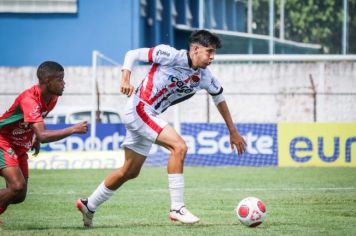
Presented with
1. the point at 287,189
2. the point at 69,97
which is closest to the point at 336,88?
the point at 69,97

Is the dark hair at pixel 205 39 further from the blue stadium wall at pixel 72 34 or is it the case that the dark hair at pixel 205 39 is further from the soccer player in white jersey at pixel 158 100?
the blue stadium wall at pixel 72 34

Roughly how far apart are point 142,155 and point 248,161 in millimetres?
14371

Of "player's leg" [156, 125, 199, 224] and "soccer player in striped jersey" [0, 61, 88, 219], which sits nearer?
"soccer player in striped jersey" [0, 61, 88, 219]

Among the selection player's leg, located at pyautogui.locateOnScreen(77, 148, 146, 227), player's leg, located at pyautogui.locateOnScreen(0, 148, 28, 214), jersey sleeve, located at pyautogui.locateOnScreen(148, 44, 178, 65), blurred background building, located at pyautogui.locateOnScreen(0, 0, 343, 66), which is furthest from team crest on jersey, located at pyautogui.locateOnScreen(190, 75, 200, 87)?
blurred background building, located at pyautogui.locateOnScreen(0, 0, 343, 66)

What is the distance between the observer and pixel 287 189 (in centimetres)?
1641

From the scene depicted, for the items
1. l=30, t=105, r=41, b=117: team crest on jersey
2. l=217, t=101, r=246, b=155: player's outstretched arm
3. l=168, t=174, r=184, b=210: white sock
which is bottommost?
l=168, t=174, r=184, b=210: white sock

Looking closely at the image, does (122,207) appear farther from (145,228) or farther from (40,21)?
(40,21)

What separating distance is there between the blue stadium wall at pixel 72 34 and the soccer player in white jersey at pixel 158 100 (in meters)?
22.9

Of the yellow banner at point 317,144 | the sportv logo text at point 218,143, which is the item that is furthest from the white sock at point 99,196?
the yellow banner at point 317,144

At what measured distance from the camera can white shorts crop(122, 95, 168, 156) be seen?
1037 cm

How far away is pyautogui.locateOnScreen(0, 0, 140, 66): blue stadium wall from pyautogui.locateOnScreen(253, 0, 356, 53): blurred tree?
5.21m

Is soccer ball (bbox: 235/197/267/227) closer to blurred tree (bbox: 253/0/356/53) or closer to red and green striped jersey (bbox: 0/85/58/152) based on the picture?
red and green striped jersey (bbox: 0/85/58/152)

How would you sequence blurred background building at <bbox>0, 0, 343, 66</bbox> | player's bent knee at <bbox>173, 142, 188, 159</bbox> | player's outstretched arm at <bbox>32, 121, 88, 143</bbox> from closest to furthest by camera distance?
player's outstretched arm at <bbox>32, 121, 88, 143</bbox> < player's bent knee at <bbox>173, 142, 188, 159</bbox> < blurred background building at <bbox>0, 0, 343, 66</bbox>

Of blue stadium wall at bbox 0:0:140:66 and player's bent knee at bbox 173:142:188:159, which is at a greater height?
blue stadium wall at bbox 0:0:140:66
